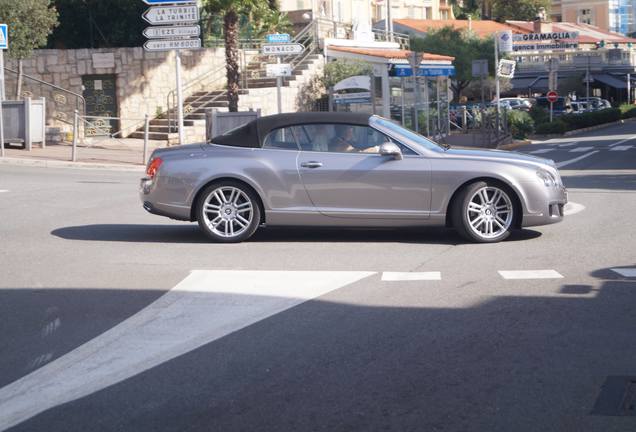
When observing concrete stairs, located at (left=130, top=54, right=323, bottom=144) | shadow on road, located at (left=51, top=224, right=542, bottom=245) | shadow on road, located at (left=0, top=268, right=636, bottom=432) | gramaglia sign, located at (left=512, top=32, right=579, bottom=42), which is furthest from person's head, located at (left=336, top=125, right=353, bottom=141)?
gramaglia sign, located at (left=512, top=32, right=579, bottom=42)

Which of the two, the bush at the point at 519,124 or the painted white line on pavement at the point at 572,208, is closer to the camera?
the painted white line on pavement at the point at 572,208

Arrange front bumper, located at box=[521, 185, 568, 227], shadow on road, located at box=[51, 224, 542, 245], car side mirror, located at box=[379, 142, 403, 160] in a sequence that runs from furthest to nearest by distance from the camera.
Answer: shadow on road, located at box=[51, 224, 542, 245] → front bumper, located at box=[521, 185, 568, 227] → car side mirror, located at box=[379, 142, 403, 160]

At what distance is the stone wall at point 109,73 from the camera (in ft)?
108

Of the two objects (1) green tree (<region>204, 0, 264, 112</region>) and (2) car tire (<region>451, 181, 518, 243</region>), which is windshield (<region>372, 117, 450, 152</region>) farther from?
(1) green tree (<region>204, 0, 264, 112</region>)

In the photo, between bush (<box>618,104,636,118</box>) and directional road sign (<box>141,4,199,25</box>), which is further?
bush (<box>618,104,636,118</box>)

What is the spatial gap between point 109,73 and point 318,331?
93.1 feet

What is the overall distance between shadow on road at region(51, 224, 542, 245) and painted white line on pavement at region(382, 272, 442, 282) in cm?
201

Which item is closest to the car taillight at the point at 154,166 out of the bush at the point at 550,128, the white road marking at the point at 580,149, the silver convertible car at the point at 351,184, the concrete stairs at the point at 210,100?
the silver convertible car at the point at 351,184

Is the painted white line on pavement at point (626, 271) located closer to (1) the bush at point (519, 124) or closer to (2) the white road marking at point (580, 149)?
(2) the white road marking at point (580, 149)

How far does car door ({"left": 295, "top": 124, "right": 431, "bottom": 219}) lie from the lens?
10.5 m

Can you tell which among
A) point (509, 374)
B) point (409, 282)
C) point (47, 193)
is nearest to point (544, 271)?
point (409, 282)

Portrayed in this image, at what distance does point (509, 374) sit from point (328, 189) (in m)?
5.10

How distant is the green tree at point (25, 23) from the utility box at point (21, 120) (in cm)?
338

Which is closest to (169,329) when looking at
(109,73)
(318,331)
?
(318,331)
